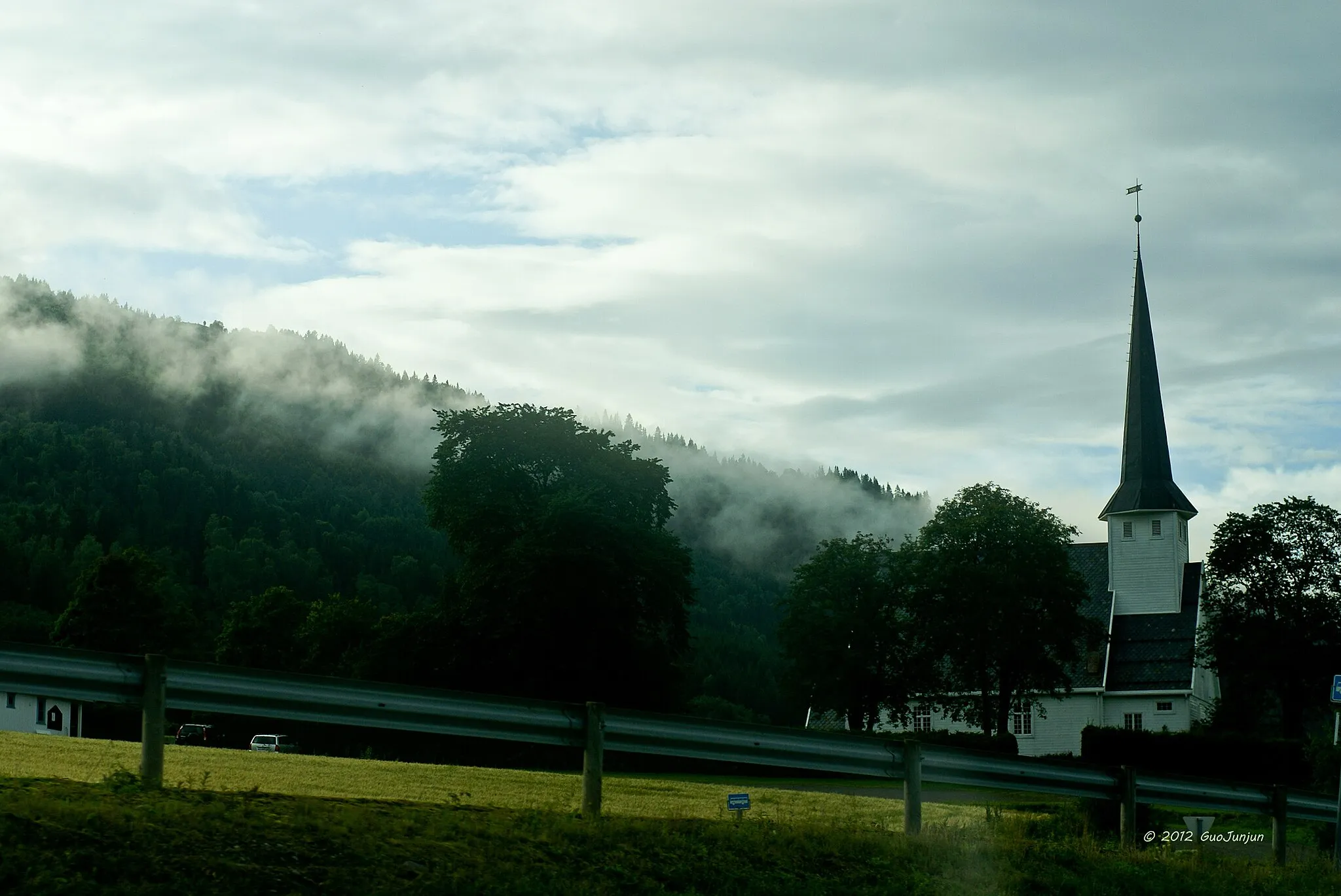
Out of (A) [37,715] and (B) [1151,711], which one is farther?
(B) [1151,711]

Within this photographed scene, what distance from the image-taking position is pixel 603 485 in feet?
200

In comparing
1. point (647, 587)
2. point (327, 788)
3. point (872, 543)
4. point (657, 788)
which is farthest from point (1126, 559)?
point (327, 788)

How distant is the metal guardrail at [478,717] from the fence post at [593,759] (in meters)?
0.09

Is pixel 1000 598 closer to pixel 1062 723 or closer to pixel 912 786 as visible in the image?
pixel 1062 723

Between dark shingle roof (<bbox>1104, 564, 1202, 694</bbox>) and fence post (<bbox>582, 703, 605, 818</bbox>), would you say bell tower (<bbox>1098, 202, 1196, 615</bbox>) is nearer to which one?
dark shingle roof (<bbox>1104, 564, 1202, 694</bbox>)

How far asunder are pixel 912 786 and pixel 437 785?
599cm

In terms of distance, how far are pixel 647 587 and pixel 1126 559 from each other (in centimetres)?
4260

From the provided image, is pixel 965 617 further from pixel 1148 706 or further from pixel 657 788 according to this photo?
pixel 657 788

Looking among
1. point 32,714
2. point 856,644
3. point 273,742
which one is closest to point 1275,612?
point 856,644

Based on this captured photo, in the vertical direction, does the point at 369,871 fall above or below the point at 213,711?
below

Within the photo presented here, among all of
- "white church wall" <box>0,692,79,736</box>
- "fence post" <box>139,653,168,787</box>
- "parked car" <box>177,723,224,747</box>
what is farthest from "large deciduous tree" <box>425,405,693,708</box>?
"fence post" <box>139,653,168,787</box>

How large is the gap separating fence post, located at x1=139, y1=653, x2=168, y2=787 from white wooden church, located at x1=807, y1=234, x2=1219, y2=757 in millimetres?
77341

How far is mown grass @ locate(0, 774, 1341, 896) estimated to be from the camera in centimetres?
790

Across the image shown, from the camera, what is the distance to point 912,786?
12922 millimetres
